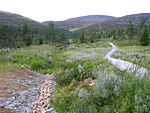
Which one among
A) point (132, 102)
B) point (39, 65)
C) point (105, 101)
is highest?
point (132, 102)

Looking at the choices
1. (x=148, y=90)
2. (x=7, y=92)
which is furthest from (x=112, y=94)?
(x=7, y=92)

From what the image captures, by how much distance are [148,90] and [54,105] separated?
4467mm

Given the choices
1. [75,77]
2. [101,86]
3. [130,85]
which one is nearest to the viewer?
[130,85]

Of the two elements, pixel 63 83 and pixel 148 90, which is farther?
pixel 63 83

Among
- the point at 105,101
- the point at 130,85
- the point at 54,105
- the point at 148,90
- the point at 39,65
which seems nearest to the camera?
the point at 148,90

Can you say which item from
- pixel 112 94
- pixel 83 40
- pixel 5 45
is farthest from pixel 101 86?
pixel 83 40

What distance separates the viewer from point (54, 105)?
634 cm

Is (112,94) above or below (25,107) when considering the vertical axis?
above

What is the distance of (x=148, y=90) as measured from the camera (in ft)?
10.9

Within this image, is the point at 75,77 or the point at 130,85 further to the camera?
the point at 75,77

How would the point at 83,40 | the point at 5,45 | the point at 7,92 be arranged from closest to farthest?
the point at 7,92 < the point at 5,45 < the point at 83,40

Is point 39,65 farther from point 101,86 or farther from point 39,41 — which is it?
point 39,41

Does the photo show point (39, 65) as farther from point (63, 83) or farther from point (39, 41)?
point (39, 41)

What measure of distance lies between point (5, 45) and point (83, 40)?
145 feet
